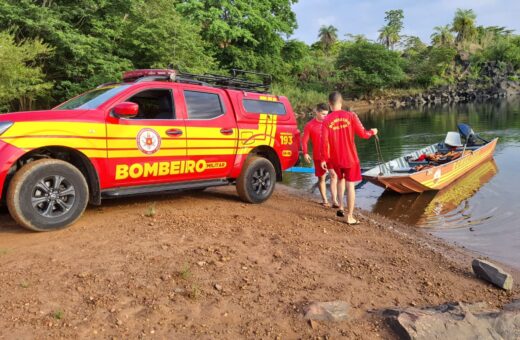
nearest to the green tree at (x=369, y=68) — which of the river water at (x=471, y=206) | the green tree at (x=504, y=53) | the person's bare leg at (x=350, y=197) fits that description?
the green tree at (x=504, y=53)

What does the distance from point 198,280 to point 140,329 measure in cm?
85

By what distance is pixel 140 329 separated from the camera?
3.19m

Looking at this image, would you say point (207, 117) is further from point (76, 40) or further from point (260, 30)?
point (260, 30)

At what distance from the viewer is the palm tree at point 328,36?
87.8 m

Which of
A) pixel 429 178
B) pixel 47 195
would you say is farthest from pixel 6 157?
pixel 429 178

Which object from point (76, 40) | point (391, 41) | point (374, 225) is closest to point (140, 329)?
point (374, 225)

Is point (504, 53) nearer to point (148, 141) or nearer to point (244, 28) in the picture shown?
point (244, 28)

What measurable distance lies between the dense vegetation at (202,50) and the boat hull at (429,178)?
15842 millimetres

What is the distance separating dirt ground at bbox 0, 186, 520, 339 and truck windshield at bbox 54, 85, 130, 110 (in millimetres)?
1472

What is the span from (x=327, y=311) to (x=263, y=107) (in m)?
4.47

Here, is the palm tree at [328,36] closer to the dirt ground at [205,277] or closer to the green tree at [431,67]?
the green tree at [431,67]

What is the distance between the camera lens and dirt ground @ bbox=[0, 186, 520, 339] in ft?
10.8

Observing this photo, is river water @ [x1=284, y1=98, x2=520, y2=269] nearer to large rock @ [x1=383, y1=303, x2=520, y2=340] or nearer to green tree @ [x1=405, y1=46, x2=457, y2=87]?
large rock @ [x1=383, y1=303, x2=520, y2=340]

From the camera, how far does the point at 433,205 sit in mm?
10188
